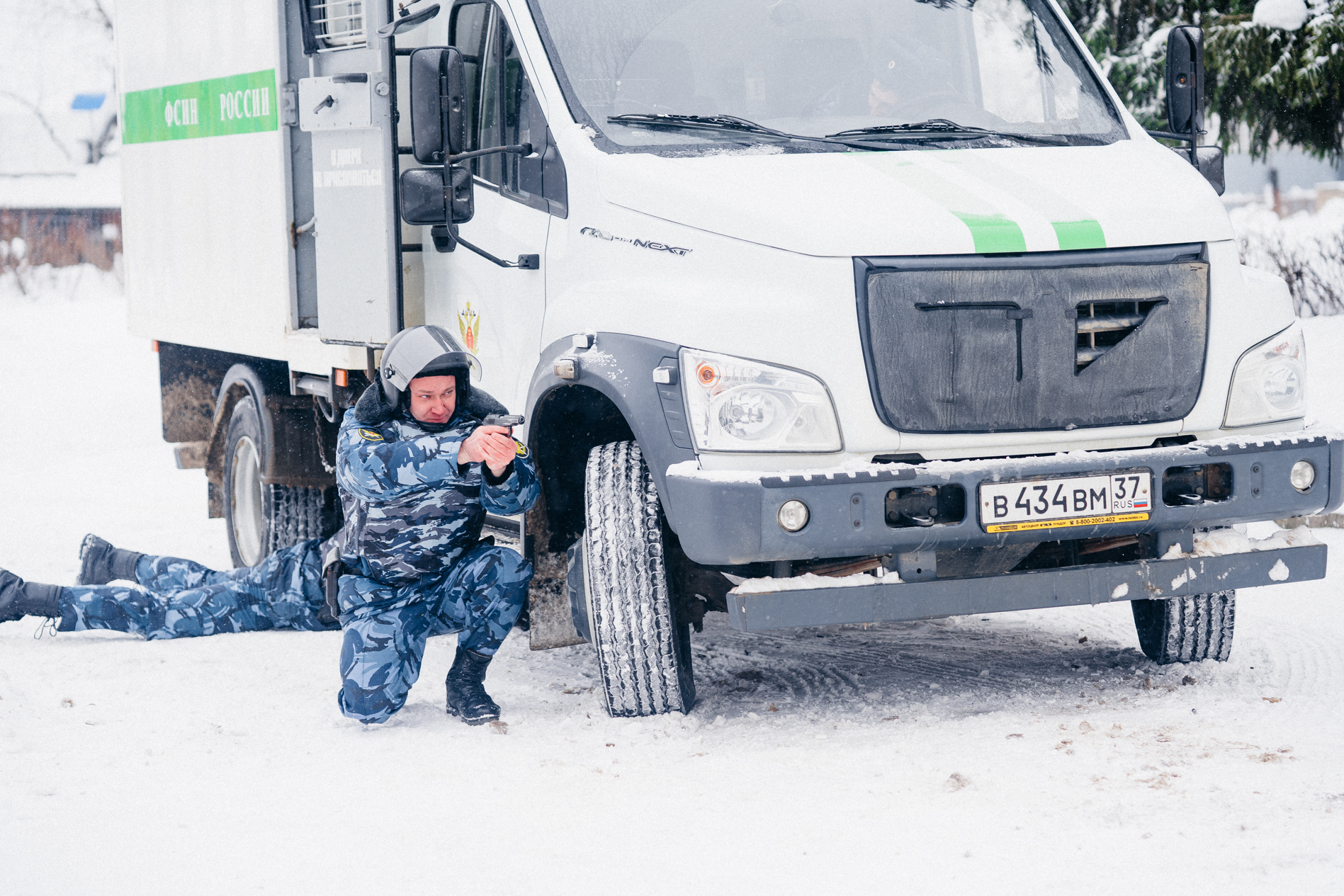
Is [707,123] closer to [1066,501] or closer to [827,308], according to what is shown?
[827,308]

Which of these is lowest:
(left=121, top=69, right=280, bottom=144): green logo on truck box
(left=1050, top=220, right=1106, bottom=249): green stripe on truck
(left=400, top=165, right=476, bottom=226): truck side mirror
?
(left=1050, top=220, right=1106, bottom=249): green stripe on truck

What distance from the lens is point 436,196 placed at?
19.7ft

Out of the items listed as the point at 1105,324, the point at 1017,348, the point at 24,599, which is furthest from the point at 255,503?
the point at 1105,324

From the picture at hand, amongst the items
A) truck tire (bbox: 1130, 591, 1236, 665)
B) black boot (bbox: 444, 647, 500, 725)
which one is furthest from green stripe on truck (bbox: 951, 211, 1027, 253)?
black boot (bbox: 444, 647, 500, 725)

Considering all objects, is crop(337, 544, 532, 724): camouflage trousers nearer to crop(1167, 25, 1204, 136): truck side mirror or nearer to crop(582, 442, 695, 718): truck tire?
crop(582, 442, 695, 718): truck tire

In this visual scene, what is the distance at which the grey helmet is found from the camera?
18.6 feet

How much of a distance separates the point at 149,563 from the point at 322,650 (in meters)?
1.24

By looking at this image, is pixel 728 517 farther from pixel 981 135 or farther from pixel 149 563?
pixel 149 563

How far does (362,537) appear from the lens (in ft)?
19.3

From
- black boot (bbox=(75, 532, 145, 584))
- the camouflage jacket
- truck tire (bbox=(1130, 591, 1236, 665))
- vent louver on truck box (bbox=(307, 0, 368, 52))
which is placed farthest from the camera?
black boot (bbox=(75, 532, 145, 584))

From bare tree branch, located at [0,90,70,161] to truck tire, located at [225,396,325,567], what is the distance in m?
50.9

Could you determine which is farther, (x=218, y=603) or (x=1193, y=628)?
(x=218, y=603)

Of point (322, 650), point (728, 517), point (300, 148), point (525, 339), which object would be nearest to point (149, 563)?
point (322, 650)

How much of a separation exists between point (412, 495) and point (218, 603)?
6.60ft
